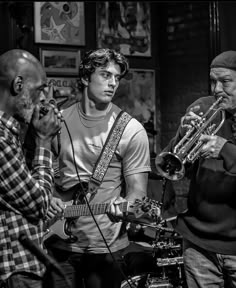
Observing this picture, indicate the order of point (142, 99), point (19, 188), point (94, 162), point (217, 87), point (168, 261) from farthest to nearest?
point (142, 99) < point (168, 261) < point (94, 162) < point (217, 87) < point (19, 188)

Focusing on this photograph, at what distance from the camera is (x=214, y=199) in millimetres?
2678

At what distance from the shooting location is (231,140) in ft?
9.00

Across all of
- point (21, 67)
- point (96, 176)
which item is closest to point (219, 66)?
point (96, 176)

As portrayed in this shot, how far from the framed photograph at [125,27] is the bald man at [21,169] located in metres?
2.76

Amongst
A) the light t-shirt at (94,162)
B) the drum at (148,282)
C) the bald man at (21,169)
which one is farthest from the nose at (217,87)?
the drum at (148,282)

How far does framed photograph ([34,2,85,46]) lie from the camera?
4.46 meters

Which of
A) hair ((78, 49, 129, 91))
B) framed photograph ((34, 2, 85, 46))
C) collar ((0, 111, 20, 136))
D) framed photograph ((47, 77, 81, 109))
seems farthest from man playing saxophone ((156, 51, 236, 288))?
framed photograph ((34, 2, 85, 46))

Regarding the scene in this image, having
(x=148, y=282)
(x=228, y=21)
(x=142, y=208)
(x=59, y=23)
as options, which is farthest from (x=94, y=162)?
(x=228, y=21)

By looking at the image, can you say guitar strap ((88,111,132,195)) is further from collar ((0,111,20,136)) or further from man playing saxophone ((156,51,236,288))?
collar ((0,111,20,136))

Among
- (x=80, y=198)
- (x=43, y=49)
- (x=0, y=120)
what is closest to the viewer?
(x=0, y=120)

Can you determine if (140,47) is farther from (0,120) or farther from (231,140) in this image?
(0,120)

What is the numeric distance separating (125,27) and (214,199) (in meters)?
2.54

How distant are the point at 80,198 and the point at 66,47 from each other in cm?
194

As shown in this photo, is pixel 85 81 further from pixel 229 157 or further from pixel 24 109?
pixel 24 109
